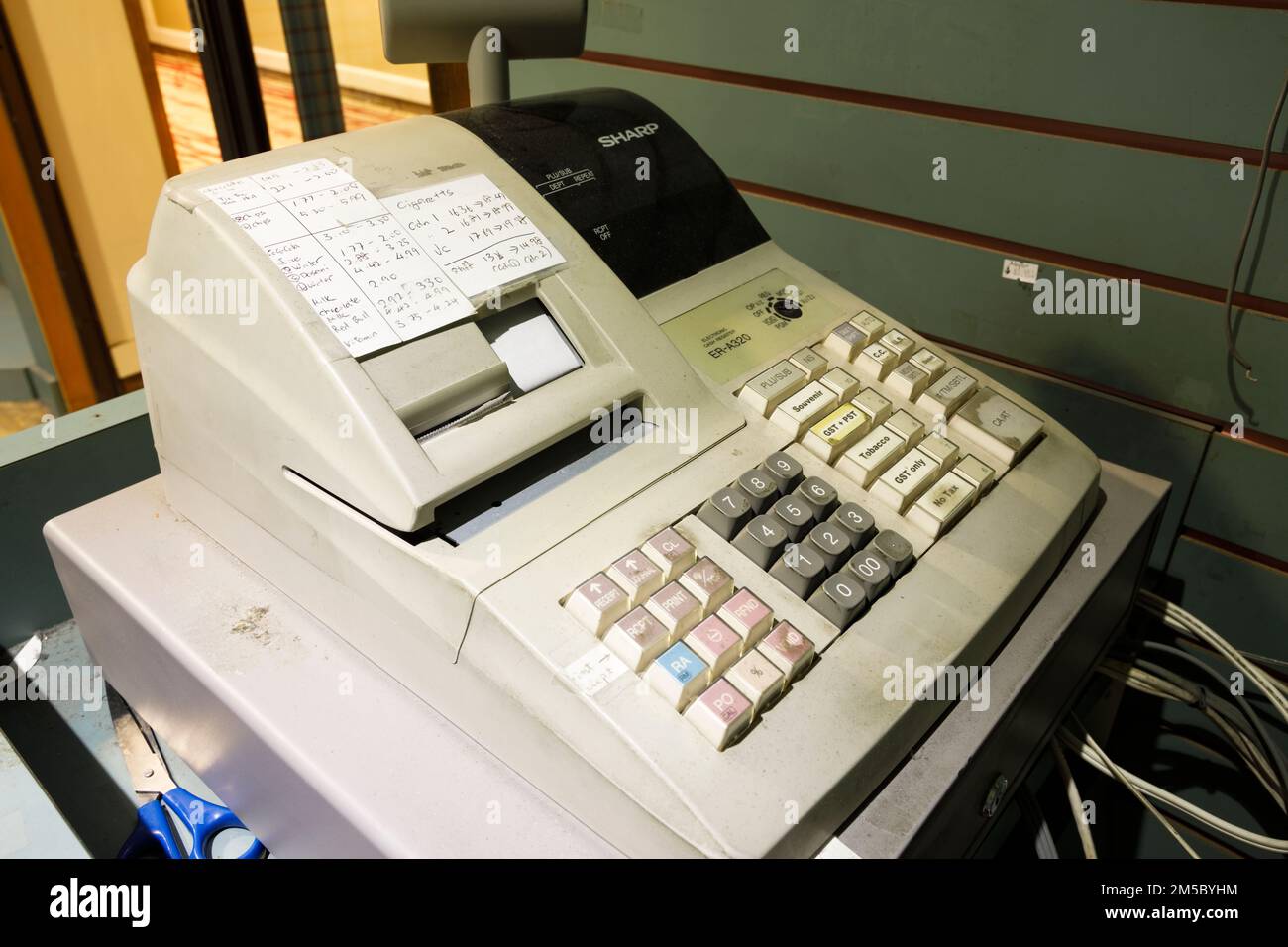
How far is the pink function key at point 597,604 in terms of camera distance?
562mm

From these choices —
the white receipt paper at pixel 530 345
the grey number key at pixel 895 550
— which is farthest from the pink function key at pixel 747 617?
the white receipt paper at pixel 530 345

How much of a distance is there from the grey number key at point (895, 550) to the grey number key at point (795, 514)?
5 cm

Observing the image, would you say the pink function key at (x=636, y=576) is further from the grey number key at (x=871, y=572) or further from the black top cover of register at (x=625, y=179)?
the black top cover of register at (x=625, y=179)

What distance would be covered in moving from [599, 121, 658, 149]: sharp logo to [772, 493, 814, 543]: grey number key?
37 centimetres

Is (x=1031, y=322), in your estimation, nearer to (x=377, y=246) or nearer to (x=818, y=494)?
(x=818, y=494)

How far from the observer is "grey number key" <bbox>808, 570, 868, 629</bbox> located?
0.61m

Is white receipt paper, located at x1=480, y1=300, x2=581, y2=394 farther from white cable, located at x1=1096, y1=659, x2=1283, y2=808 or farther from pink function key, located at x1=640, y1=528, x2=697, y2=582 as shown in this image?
white cable, located at x1=1096, y1=659, x2=1283, y2=808

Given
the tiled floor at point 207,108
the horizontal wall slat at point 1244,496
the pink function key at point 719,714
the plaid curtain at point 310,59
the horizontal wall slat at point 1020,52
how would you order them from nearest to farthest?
the pink function key at point 719,714 < the horizontal wall slat at point 1020,52 < the horizontal wall slat at point 1244,496 < the plaid curtain at point 310,59 < the tiled floor at point 207,108

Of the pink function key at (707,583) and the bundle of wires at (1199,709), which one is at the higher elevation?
the pink function key at (707,583)

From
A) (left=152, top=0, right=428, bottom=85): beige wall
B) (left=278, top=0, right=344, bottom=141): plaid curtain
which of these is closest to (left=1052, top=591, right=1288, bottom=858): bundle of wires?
(left=278, top=0, right=344, bottom=141): plaid curtain

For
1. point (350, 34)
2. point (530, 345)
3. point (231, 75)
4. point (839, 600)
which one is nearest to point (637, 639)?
point (839, 600)

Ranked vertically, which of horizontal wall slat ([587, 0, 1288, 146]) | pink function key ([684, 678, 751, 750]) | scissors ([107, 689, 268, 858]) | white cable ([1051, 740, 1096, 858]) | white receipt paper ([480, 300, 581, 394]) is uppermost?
horizontal wall slat ([587, 0, 1288, 146])

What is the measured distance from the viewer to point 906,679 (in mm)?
594

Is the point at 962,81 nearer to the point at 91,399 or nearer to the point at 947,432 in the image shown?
the point at 947,432
